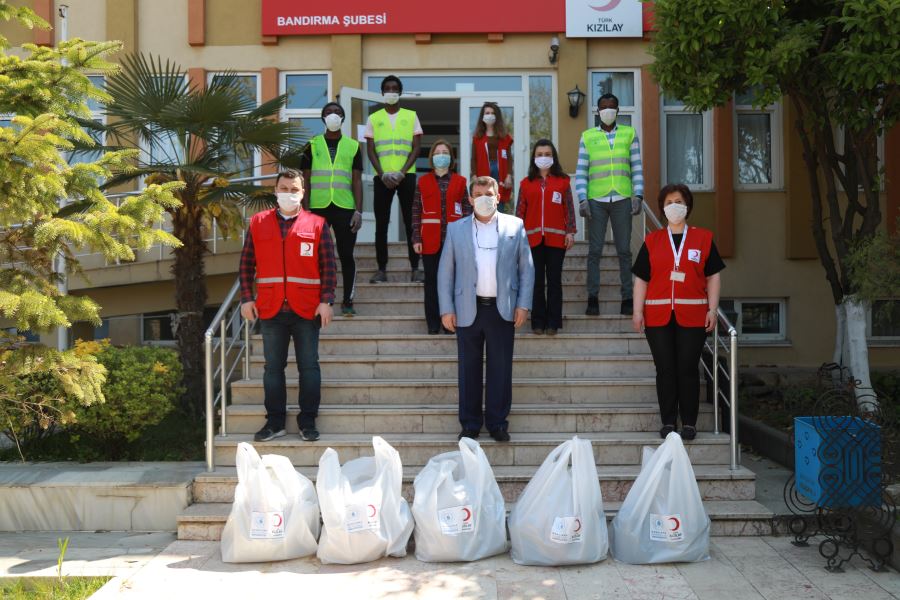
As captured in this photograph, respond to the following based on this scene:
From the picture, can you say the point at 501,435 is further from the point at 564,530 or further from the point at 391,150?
the point at 391,150

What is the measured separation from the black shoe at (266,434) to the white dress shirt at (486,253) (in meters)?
1.70

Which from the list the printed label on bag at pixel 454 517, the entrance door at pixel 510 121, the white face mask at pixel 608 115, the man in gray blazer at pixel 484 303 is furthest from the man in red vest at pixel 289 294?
the entrance door at pixel 510 121

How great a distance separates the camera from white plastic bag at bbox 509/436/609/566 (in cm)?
482

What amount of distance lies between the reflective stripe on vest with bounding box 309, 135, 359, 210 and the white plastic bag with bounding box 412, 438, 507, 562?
3.28 m

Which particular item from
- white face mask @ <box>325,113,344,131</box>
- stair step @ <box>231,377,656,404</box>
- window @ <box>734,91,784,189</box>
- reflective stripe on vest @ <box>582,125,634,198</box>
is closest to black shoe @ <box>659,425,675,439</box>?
stair step @ <box>231,377,656,404</box>

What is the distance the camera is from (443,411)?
6.42 m

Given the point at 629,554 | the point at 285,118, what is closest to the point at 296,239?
the point at 629,554

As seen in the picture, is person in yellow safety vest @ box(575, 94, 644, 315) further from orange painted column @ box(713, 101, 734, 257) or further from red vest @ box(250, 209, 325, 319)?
orange painted column @ box(713, 101, 734, 257)

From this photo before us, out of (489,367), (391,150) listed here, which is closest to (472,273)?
(489,367)

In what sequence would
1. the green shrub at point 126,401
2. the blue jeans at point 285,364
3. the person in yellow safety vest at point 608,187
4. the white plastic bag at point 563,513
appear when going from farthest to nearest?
the person in yellow safety vest at point 608,187
the green shrub at point 126,401
the blue jeans at point 285,364
the white plastic bag at point 563,513

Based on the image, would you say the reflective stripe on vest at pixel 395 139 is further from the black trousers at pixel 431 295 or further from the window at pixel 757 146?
the window at pixel 757 146

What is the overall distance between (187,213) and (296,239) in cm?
203

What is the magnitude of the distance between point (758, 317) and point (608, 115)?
485 cm

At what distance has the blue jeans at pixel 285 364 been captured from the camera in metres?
6.09
